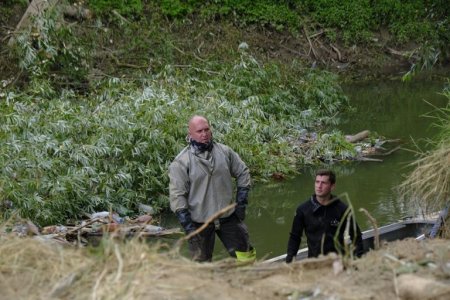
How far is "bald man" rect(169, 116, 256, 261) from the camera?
7.34 metres

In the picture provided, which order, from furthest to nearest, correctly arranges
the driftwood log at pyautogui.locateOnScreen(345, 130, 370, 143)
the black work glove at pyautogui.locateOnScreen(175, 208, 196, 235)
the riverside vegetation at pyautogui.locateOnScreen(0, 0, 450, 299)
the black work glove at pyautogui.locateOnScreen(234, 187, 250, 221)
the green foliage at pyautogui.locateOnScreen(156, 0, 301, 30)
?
the green foliage at pyautogui.locateOnScreen(156, 0, 301, 30) < the driftwood log at pyautogui.locateOnScreen(345, 130, 370, 143) < the black work glove at pyautogui.locateOnScreen(234, 187, 250, 221) < the black work glove at pyautogui.locateOnScreen(175, 208, 196, 235) < the riverside vegetation at pyautogui.locateOnScreen(0, 0, 450, 299)

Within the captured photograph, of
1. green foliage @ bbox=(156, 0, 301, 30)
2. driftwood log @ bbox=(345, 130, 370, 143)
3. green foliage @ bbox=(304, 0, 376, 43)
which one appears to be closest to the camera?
driftwood log @ bbox=(345, 130, 370, 143)

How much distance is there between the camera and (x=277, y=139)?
14609mm

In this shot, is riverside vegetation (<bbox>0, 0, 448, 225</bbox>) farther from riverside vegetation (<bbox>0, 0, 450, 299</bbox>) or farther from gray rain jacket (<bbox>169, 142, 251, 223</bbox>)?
gray rain jacket (<bbox>169, 142, 251, 223</bbox>)

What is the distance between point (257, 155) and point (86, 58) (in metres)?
5.01

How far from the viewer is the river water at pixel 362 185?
10.9 meters

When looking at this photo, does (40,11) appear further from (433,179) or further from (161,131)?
(433,179)

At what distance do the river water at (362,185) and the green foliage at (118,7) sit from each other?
687 cm

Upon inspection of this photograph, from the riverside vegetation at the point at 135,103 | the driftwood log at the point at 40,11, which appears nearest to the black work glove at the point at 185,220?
the riverside vegetation at the point at 135,103

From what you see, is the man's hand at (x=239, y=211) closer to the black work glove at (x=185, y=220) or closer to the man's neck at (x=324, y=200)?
the black work glove at (x=185, y=220)

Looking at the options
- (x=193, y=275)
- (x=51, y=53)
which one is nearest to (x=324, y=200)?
(x=193, y=275)

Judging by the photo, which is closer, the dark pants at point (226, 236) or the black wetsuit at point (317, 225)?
the black wetsuit at point (317, 225)

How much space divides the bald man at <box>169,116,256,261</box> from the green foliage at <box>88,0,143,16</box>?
1507cm

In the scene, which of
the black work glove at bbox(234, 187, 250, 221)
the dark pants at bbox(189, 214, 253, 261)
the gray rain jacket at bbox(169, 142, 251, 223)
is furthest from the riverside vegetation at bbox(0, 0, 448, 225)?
the black work glove at bbox(234, 187, 250, 221)
